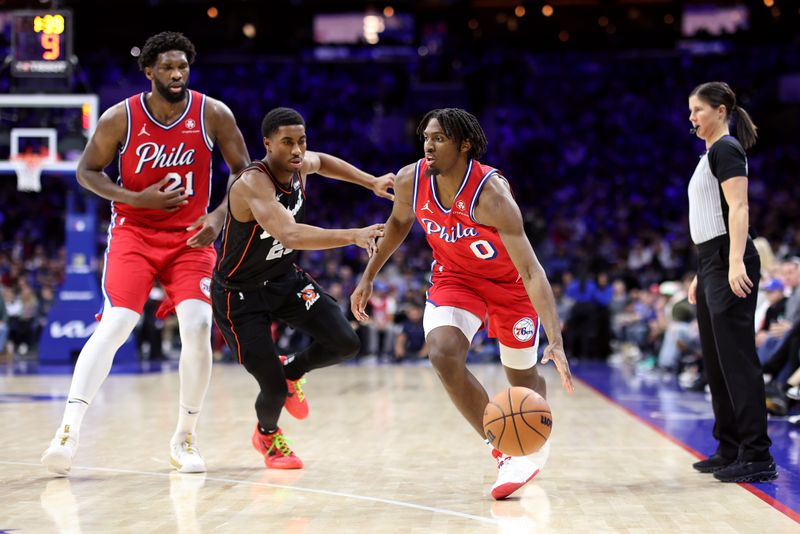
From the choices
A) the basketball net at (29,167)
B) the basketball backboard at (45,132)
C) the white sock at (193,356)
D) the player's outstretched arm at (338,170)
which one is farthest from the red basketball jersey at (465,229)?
the basketball net at (29,167)

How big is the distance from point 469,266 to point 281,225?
0.96m

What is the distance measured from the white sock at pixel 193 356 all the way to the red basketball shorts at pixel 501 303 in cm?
124

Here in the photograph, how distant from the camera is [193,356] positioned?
5.10 meters

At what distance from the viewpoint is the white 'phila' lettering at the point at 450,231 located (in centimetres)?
465

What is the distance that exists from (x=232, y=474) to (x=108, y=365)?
2.86ft

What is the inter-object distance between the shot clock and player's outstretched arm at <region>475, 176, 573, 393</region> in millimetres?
10003

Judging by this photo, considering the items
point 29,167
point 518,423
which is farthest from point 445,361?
point 29,167

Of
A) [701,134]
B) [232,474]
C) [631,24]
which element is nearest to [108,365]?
[232,474]

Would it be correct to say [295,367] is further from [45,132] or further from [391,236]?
[45,132]

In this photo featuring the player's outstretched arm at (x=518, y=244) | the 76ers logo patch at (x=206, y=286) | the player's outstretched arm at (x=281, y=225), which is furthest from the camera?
the 76ers logo patch at (x=206, y=286)

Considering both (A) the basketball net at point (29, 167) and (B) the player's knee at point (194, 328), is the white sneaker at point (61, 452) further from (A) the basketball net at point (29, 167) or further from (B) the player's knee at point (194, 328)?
(A) the basketball net at point (29, 167)

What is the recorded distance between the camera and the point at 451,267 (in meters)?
4.89

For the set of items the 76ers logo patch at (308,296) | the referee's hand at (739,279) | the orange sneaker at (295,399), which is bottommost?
the orange sneaker at (295,399)

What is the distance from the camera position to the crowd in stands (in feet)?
53.6
